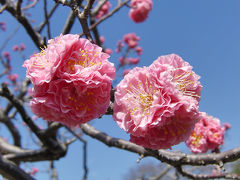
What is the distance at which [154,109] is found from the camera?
103 centimetres

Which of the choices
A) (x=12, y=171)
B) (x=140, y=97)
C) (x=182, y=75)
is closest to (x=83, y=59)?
(x=140, y=97)

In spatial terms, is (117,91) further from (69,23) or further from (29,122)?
(69,23)

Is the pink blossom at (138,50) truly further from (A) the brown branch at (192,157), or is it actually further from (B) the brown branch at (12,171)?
(B) the brown branch at (12,171)

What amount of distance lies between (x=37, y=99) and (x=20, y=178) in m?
1.41

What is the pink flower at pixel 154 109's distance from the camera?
40.6 inches

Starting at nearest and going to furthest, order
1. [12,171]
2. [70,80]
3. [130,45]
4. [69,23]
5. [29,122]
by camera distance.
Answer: [70,80] < [12,171] < [29,122] < [69,23] < [130,45]

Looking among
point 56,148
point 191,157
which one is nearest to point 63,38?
point 191,157

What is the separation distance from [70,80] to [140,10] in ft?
13.4

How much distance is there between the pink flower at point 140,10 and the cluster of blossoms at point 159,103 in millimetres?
3707

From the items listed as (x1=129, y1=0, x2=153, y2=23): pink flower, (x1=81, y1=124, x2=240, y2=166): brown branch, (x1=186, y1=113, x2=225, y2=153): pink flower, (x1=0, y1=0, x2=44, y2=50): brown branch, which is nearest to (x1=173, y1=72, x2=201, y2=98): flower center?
(x1=81, y1=124, x2=240, y2=166): brown branch

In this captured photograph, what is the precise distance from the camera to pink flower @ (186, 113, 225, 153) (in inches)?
99.5

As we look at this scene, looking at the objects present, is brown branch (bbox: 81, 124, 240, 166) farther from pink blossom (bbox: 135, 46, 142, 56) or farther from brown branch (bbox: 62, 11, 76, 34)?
pink blossom (bbox: 135, 46, 142, 56)

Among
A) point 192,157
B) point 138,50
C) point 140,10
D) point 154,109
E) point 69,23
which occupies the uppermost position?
point 138,50

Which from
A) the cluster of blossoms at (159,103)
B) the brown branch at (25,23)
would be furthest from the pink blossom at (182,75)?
the brown branch at (25,23)
